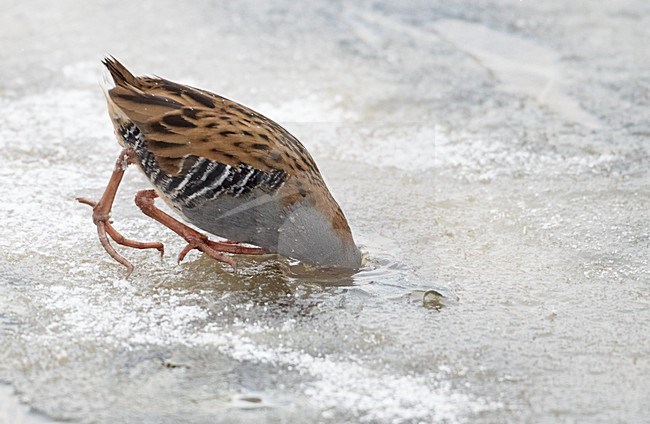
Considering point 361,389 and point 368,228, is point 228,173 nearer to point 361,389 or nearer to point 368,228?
point 368,228

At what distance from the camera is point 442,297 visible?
14.3 ft

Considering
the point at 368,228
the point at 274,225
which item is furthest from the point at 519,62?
the point at 274,225

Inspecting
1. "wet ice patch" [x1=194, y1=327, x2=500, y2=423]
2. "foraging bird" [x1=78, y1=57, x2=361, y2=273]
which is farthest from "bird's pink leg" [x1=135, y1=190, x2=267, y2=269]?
"wet ice patch" [x1=194, y1=327, x2=500, y2=423]

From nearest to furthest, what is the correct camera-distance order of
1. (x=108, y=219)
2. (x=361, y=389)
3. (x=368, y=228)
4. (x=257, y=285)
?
(x=361, y=389), (x=257, y=285), (x=108, y=219), (x=368, y=228)

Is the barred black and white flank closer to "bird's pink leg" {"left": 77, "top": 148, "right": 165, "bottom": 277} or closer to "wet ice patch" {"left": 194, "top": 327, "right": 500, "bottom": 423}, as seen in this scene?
"bird's pink leg" {"left": 77, "top": 148, "right": 165, "bottom": 277}

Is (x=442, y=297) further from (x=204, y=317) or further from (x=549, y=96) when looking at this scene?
(x=549, y=96)

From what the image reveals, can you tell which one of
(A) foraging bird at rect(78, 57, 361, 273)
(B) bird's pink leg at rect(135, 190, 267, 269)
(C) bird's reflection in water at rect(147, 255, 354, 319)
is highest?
(A) foraging bird at rect(78, 57, 361, 273)

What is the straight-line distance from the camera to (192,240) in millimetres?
4508

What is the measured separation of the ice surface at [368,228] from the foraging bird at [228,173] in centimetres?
23

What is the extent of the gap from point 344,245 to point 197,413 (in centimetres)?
125

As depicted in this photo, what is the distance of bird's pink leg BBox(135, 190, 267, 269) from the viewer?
4492 millimetres

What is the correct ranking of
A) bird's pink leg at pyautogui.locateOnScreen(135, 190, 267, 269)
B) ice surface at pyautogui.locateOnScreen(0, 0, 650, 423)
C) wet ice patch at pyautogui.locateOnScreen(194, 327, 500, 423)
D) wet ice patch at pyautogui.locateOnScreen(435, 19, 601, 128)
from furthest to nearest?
wet ice patch at pyautogui.locateOnScreen(435, 19, 601, 128) → bird's pink leg at pyautogui.locateOnScreen(135, 190, 267, 269) → ice surface at pyautogui.locateOnScreen(0, 0, 650, 423) → wet ice patch at pyautogui.locateOnScreen(194, 327, 500, 423)

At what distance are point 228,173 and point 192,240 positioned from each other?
1.43 feet

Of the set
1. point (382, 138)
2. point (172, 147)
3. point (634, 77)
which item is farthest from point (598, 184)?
point (172, 147)
